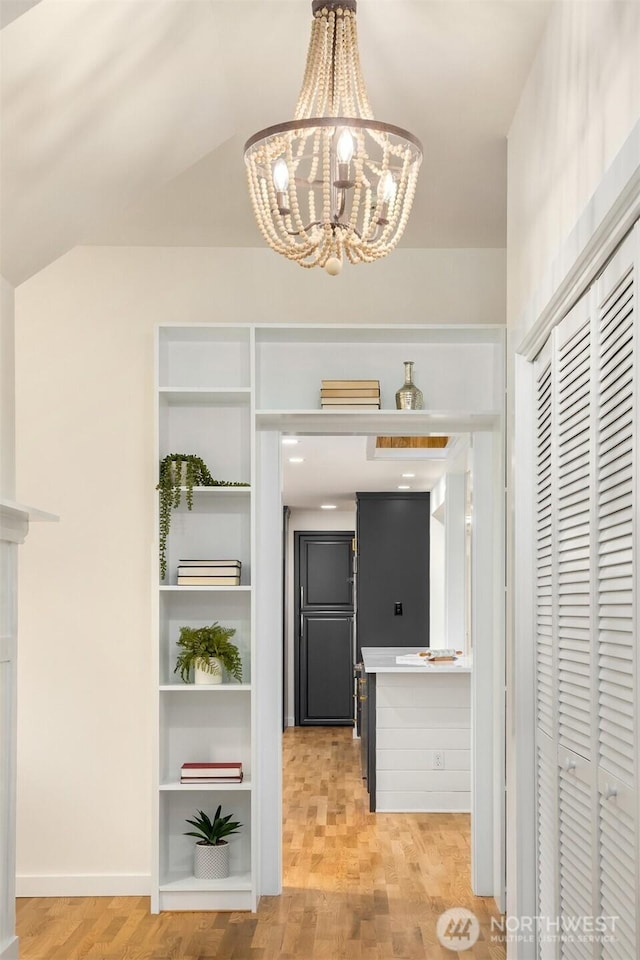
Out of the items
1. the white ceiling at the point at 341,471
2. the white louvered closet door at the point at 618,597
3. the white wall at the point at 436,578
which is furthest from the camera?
the white wall at the point at 436,578

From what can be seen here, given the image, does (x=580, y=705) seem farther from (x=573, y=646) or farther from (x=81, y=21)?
(x=81, y=21)

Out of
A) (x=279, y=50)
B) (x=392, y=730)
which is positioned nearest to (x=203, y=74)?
(x=279, y=50)

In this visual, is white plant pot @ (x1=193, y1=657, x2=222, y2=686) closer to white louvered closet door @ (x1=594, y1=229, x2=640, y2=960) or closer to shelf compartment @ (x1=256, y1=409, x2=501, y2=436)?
shelf compartment @ (x1=256, y1=409, x2=501, y2=436)

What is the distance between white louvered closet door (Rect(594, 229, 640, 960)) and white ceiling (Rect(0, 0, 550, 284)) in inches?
45.2

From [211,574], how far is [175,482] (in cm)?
43

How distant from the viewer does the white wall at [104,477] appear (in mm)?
4711

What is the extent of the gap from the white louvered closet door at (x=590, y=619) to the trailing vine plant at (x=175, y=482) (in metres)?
Result: 1.76

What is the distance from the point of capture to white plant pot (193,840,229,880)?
14.5 feet

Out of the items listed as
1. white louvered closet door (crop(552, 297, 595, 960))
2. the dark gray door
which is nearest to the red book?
white louvered closet door (crop(552, 297, 595, 960))

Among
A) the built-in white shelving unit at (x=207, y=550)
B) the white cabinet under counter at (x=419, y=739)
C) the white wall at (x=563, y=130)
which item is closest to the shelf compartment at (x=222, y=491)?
the built-in white shelving unit at (x=207, y=550)

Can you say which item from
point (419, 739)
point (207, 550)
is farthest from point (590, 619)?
point (419, 739)

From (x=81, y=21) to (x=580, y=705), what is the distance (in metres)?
2.20

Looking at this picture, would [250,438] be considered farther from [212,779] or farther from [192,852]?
[192,852]

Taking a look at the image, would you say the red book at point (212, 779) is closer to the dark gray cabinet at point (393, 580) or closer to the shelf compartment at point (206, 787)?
the shelf compartment at point (206, 787)
